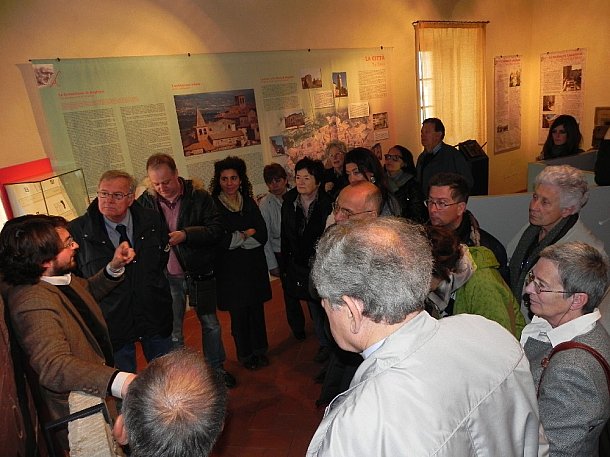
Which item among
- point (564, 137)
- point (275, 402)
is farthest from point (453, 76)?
point (275, 402)

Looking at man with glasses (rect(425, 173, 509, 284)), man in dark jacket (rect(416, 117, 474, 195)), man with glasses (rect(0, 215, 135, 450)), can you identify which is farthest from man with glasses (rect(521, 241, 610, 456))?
man in dark jacket (rect(416, 117, 474, 195))

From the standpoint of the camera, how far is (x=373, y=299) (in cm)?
106

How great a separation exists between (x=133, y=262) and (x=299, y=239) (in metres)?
1.16

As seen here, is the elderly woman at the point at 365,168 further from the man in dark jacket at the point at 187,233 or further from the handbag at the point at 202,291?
the handbag at the point at 202,291

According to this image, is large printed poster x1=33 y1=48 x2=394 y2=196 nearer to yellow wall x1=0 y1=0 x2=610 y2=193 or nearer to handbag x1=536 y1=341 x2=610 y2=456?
yellow wall x1=0 y1=0 x2=610 y2=193

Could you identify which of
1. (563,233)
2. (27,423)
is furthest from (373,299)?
(563,233)

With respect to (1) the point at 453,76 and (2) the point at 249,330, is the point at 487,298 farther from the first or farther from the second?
(1) the point at 453,76

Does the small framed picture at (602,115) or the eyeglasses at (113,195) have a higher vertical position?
the eyeglasses at (113,195)

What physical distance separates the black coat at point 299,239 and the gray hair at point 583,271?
166 cm

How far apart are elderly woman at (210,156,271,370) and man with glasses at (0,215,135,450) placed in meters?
1.34

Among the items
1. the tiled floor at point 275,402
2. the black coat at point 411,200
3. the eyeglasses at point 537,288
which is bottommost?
the tiled floor at point 275,402

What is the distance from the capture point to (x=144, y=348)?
9.89 ft

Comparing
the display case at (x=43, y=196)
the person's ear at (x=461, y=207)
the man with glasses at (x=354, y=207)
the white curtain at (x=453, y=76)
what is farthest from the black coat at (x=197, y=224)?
the white curtain at (x=453, y=76)

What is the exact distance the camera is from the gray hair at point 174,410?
3.33 ft
